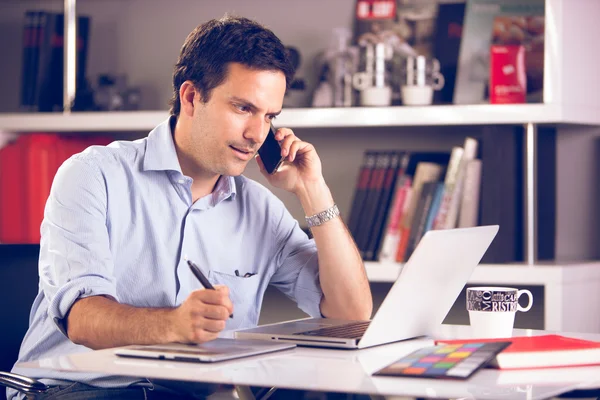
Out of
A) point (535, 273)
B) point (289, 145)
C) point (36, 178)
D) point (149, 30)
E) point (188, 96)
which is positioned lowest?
point (535, 273)

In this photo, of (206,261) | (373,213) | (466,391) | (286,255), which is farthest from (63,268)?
(373,213)

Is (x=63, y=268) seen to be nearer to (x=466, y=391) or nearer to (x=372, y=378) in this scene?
(x=372, y=378)

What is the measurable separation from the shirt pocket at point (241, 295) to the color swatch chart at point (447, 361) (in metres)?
0.68

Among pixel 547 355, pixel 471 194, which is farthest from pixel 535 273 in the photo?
pixel 547 355

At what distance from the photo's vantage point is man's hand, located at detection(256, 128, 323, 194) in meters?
1.96

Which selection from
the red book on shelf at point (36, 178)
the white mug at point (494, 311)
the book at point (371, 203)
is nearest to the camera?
the white mug at point (494, 311)

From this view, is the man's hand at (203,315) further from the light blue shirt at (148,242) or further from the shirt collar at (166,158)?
the shirt collar at (166,158)

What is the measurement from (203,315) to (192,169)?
67cm

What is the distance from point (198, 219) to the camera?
1.86 metres

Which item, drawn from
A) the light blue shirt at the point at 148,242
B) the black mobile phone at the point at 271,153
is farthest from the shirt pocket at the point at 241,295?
the black mobile phone at the point at 271,153

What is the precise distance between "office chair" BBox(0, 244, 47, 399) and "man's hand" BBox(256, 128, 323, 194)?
0.54 m

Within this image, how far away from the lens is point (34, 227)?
2.88 meters

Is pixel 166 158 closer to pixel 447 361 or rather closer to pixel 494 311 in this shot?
pixel 494 311

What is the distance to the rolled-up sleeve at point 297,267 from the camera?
6.46ft
